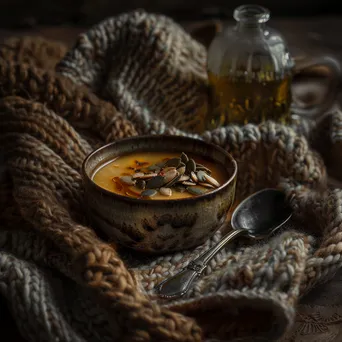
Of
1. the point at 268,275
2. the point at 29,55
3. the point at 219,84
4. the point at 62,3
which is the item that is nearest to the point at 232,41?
the point at 219,84

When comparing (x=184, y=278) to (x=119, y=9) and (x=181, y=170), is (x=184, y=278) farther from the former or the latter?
(x=119, y=9)

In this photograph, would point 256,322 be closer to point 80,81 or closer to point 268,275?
point 268,275

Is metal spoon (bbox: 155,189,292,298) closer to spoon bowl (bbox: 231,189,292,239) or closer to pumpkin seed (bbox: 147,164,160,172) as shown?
spoon bowl (bbox: 231,189,292,239)

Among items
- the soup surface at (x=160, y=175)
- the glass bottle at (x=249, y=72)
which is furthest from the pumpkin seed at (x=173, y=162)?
the glass bottle at (x=249, y=72)

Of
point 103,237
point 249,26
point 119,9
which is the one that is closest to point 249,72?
point 249,26

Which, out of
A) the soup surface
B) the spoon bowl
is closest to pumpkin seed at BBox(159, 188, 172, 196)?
the soup surface

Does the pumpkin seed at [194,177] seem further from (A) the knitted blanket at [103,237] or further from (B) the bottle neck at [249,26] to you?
(B) the bottle neck at [249,26]
